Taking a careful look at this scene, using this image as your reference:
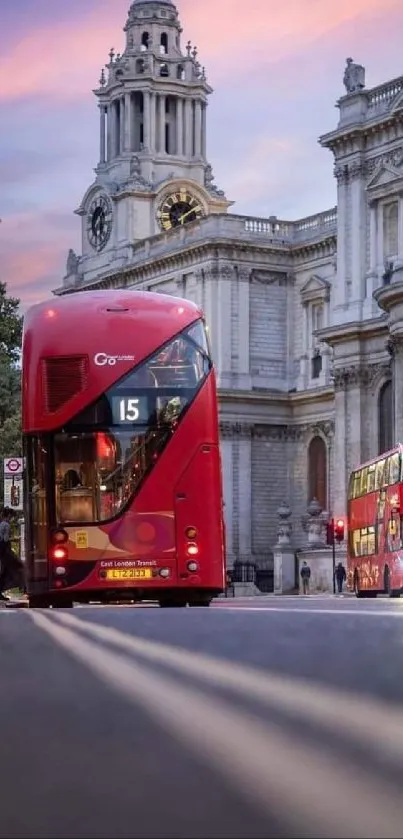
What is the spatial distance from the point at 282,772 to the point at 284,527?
71861 millimetres

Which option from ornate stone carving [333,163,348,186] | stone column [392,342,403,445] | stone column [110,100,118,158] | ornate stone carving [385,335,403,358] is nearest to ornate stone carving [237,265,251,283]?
ornate stone carving [333,163,348,186]

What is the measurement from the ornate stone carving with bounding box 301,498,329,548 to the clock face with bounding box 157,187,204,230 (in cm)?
2141

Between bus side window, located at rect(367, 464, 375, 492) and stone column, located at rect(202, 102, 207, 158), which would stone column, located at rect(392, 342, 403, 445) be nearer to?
bus side window, located at rect(367, 464, 375, 492)

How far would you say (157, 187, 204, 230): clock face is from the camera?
9212cm

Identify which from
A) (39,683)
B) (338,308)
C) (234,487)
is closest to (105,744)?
(39,683)

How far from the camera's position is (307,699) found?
6.40m

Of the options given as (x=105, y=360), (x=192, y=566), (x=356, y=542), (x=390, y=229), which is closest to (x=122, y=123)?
(x=390, y=229)

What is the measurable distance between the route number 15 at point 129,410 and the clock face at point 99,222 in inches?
2666

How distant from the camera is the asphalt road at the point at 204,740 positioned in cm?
283

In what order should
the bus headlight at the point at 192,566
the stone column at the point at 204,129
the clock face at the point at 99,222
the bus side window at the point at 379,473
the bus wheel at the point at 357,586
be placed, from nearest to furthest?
the bus headlight at the point at 192,566
the bus side window at the point at 379,473
the bus wheel at the point at 357,586
the clock face at the point at 99,222
the stone column at the point at 204,129

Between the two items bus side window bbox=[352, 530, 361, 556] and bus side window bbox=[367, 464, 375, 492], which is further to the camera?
bus side window bbox=[352, 530, 361, 556]

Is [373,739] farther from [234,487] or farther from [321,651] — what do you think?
[234,487]

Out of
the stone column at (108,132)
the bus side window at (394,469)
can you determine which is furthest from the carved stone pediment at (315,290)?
the bus side window at (394,469)

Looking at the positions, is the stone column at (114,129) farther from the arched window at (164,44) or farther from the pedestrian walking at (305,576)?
the pedestrian walking at (305,576)
